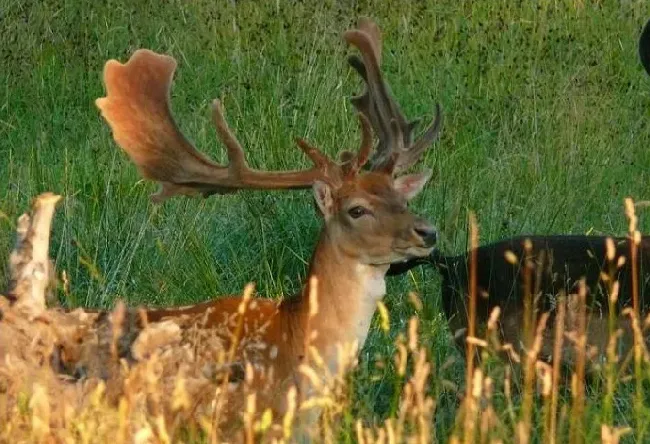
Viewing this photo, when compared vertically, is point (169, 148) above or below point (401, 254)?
above

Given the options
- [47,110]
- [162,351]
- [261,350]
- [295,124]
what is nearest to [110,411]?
[162,351]

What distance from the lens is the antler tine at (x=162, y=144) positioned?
571cm

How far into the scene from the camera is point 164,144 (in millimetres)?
5812

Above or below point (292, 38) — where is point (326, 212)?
below

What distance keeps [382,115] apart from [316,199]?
2.32ft

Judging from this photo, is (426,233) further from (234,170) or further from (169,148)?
(169,148)

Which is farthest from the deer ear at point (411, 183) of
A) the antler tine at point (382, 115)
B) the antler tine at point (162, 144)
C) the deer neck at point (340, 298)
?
the deer neck at point (340, 298)

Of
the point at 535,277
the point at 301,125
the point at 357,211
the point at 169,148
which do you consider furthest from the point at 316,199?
the point at 301,125

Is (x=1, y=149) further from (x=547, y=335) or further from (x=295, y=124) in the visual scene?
(x=547, y=335)

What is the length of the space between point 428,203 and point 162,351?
3000 millimetres

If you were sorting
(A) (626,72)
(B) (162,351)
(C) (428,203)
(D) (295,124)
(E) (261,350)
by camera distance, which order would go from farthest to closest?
1. (A) (626,72)
2. (D) (295,124)
3. (C) (428,203)
4. (E) (261,350)
5. (B) (162,351)

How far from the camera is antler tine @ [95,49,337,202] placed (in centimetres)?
571

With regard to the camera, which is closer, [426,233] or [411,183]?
[426,233]

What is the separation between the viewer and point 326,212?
5.62 metres
